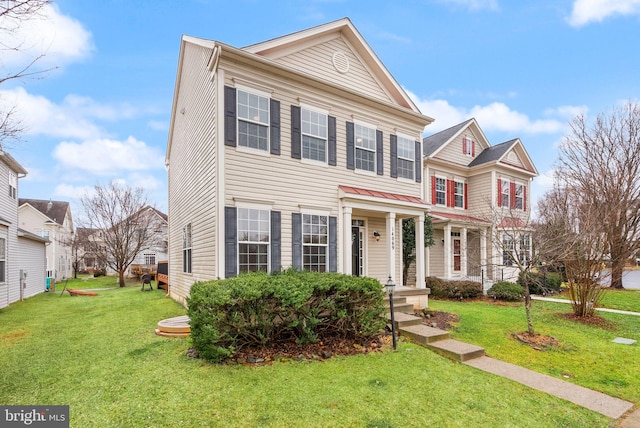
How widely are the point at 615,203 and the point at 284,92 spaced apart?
50.8 ft

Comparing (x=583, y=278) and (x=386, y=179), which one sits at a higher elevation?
(x=386, y=179)

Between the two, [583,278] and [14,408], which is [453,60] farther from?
[14,408]

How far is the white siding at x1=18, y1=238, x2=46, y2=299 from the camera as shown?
1527 cm

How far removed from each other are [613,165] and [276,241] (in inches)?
656

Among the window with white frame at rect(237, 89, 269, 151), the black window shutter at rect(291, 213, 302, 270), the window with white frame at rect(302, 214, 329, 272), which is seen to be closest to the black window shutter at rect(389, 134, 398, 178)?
the window with white frame at rect(302, 214, 329, 272)

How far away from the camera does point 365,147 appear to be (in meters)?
10.3

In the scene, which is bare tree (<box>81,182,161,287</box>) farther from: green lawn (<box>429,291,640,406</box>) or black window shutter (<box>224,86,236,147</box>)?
green lawn (<box>429,291,640,406</box>)

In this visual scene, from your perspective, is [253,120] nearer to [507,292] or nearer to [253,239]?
[253,239]

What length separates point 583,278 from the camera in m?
9.35

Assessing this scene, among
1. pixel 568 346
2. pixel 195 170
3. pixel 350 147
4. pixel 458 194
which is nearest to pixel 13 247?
pixel 195 170

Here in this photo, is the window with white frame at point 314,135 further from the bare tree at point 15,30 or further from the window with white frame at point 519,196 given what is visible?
the window with white frame at point 519,196

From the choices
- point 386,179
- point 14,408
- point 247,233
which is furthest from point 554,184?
point 14,408

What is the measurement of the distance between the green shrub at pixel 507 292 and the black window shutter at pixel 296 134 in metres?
9.32

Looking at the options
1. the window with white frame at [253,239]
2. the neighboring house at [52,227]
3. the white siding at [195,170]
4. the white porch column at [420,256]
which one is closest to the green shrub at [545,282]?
the white porch column at [420,256]
